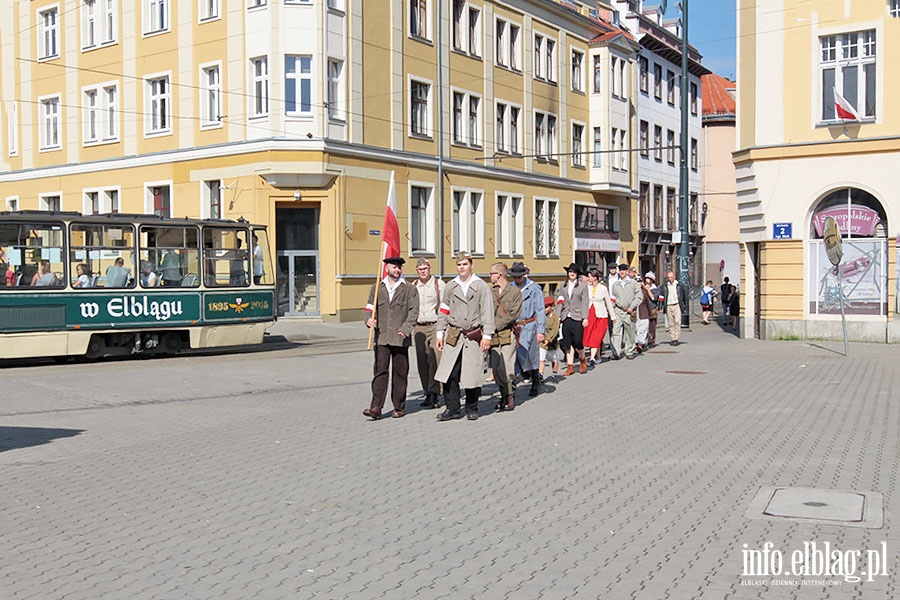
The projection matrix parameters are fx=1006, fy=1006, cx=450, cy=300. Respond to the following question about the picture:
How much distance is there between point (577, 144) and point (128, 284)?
30.4 m

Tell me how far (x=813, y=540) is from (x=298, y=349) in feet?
61.9

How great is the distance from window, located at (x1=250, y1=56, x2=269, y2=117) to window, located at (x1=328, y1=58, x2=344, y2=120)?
207 cm

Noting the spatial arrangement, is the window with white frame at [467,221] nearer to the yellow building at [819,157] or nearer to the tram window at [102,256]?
the yellow building at [819,157]

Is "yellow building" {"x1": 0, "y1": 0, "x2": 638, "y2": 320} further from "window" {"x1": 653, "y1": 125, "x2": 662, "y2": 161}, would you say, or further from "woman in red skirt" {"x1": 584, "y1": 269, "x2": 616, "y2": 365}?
"woman in red skirt" {"x1": 584, "y1": 269, "x2": 616, "y2": 365}

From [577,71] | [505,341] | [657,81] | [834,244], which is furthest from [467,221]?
[505,341]

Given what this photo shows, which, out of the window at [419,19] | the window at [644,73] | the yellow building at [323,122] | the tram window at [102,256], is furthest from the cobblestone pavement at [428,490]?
the window at [644,73]

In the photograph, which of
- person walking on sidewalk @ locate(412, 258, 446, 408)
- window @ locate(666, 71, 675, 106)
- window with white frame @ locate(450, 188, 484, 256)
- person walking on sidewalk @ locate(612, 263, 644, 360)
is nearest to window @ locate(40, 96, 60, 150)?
window with white frame @ locate(450, 188, 484, 256)

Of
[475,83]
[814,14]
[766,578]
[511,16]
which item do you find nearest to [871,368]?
[814,14]

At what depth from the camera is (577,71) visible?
47000mm

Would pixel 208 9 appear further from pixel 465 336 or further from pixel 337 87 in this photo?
pixel 465 336

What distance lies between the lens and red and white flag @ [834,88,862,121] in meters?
22.8

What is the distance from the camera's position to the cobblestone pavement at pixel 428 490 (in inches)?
219

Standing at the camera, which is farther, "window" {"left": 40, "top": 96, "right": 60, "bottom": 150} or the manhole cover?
"window" {"left": 40, "top": 96, "right": 60, "bottom": 150}

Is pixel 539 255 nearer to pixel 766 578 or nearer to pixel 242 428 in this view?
pixel 242 428
